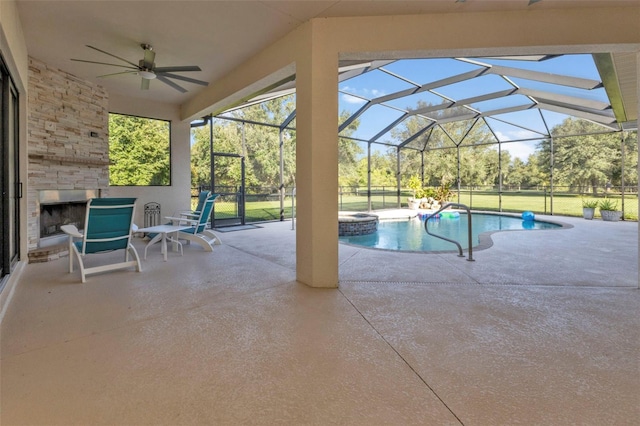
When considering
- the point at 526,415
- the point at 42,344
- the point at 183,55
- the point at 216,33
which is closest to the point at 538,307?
the point at 526,415

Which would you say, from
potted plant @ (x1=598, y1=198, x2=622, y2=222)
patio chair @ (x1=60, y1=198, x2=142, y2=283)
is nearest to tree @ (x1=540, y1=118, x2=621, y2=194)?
potted plant @ (x1=598, y1=198, x2=622, y2=222)

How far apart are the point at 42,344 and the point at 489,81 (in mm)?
9652

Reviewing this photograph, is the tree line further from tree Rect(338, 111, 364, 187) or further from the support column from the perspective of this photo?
the support column

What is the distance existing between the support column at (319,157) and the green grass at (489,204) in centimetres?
597

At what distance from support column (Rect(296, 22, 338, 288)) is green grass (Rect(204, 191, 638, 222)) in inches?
235

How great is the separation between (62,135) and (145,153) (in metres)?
2.31

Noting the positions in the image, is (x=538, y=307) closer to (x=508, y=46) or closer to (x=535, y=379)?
(x=535, y=379)

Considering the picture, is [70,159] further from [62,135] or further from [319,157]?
[319,157]

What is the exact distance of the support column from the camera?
11.2 ft

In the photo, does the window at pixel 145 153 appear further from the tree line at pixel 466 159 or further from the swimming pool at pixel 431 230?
the swimming pool at pixel 431 230

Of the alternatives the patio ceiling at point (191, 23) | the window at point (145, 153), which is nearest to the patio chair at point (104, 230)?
the patio ceiling at point (191, 23)

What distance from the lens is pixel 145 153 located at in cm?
761

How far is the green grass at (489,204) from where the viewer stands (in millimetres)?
9766

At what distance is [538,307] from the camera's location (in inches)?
111
